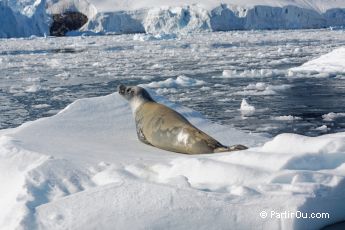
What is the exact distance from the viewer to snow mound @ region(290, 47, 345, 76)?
1116 centimetres

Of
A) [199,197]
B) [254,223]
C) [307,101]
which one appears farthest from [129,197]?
[307,101]

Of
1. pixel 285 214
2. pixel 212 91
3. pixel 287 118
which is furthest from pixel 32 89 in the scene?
pixel 285 214

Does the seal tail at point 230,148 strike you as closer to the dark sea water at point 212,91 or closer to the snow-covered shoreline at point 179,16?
the dark sea water at point 212,91

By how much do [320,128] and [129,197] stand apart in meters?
3.58

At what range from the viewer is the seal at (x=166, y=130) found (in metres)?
3.39

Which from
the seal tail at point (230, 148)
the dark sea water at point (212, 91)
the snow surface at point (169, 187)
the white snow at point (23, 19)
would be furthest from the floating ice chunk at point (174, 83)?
the white snow at point (23, 19)

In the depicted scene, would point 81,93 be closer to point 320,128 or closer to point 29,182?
point 320,128

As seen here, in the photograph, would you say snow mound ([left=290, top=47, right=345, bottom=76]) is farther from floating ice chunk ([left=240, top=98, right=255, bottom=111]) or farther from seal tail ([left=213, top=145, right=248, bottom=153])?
seal tail ([left=213, top=145, right=248, bottom=153])

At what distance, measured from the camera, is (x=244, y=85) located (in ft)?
30.6

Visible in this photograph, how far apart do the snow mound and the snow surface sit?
8.68 meters

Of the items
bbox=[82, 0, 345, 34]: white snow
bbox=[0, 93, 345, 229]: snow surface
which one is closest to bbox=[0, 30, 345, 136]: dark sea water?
bbox=[0, 93, 345, 229]: snow surface

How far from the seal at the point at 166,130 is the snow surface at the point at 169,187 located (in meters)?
0.45

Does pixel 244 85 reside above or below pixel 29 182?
below

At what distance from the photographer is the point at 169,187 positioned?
2.09 metres
